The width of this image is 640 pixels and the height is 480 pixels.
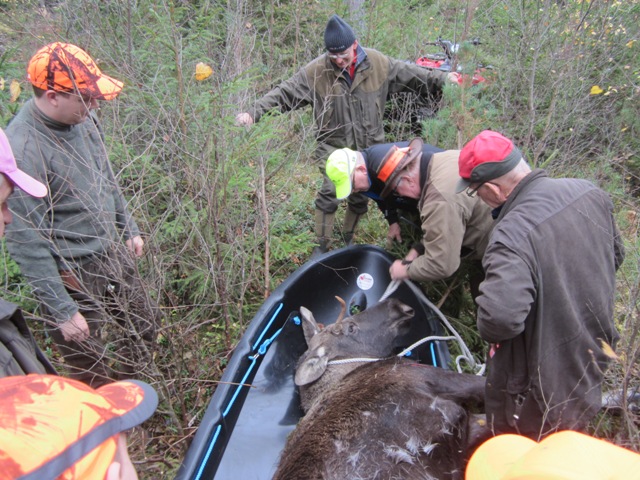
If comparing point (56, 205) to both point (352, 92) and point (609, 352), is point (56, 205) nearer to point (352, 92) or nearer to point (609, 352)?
point (609, 352)

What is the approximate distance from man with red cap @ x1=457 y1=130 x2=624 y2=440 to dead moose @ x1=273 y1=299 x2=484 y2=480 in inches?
16.6

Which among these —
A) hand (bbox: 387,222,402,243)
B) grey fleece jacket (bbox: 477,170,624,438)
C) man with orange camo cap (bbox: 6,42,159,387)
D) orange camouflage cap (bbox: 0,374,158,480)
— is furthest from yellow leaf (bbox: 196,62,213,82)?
orange camouflage cap (bbox: 0,374,158,480)

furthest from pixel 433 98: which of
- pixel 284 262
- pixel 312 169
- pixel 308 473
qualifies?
pixel 308 473

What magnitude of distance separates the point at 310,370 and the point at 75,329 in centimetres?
180

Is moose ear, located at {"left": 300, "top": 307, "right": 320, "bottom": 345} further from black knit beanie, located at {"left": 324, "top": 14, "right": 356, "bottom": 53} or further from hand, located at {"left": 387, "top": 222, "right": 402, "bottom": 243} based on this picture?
black knit beanie, located at {"left": 324, "top": 14, "right": 356, "bottom": 53}

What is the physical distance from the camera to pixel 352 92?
5.13 meters

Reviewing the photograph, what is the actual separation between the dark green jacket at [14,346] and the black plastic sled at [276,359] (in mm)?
1261

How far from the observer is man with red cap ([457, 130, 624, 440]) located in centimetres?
228

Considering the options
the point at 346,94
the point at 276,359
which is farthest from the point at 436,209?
the point at 346,94

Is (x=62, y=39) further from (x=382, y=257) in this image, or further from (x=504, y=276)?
(x=504, y=276)

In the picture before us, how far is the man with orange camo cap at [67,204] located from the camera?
2693 mm

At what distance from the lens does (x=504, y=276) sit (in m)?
2.23

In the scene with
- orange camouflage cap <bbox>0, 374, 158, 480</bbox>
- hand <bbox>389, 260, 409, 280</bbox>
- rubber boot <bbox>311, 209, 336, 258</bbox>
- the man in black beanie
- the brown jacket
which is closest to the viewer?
orange camouflage cap <bbox>0, 374, 158, 480</bbox>

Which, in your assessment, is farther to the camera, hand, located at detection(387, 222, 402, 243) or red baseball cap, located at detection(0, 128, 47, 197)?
hand, located at detection(387, 222, 402, 243)
